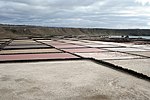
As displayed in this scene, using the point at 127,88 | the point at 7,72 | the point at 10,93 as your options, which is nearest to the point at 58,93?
the point at 10,93

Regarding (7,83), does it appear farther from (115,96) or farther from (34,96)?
(115,96)

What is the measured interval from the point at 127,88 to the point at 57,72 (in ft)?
7.57

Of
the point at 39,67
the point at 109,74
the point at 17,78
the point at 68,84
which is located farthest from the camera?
the point at 39,67

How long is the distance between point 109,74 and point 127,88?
1508 millimetres

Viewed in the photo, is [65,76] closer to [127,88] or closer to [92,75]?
[92,75]

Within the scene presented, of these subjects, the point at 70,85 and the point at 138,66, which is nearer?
the point at 70,85

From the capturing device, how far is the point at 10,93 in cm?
480

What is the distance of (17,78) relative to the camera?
6109 millimetres

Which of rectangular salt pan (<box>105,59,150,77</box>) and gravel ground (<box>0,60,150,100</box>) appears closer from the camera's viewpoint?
gravel ground (<box>0,60,150,100</box>)

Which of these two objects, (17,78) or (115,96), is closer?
(115,96)

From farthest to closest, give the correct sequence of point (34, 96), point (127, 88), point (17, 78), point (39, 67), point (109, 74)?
point (39, 67), point (109, 74), point (17, 78), point (127, 88), point (34, 96)

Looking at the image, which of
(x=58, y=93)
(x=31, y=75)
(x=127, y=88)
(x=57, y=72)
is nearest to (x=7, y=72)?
(x=31, y=75)

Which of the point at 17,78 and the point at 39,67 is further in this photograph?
the point at 39,67

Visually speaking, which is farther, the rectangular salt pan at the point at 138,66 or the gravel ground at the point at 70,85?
the rectangular salt pan at the point at 138,66
